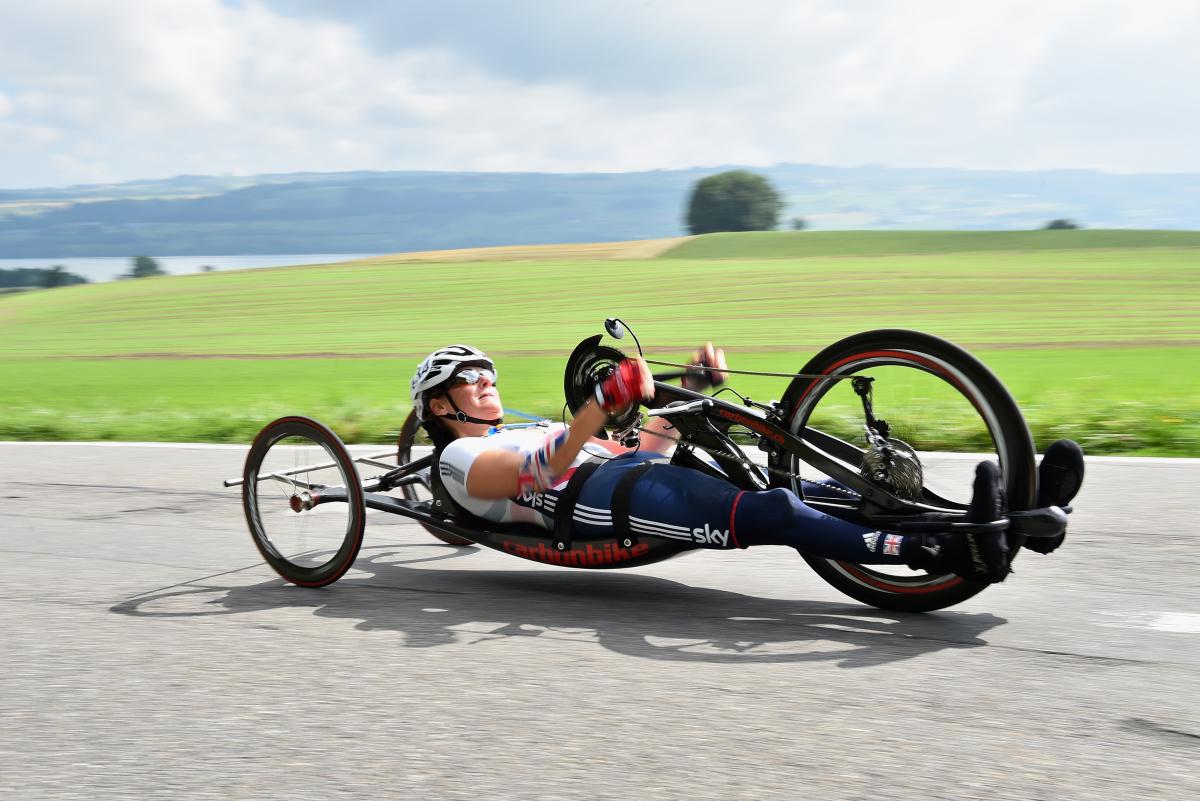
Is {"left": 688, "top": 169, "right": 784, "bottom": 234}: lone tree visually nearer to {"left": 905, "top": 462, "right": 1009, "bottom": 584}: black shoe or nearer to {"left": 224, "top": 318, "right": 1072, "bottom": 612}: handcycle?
{"left": 224, "top": 318, "right": 1072, "bottom": 612}: handcycle

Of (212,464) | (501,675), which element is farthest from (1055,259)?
(501,675)

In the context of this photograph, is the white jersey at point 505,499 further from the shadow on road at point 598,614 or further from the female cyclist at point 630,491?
the shadow on road at point 598,614

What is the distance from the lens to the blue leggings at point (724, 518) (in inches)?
154

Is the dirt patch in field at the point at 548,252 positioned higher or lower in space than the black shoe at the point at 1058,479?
higher

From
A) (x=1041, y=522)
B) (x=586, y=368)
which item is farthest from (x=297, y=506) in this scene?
(x=1041, y=522)

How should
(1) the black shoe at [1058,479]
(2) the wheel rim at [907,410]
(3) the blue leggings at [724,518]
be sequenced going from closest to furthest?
(1) the black shoe at [1058,479], (3) the blue leggings at [724,518], (2) the wheel rim at [907,410]

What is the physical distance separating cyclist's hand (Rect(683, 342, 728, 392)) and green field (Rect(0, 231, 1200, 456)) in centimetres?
441

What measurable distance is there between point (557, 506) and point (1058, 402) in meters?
6.96

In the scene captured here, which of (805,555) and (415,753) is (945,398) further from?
(415,753)

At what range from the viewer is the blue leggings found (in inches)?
154

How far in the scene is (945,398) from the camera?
4715 mm

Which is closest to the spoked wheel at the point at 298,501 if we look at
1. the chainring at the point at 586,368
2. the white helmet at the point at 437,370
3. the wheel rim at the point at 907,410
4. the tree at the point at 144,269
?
the white helmet at the point at 437,370

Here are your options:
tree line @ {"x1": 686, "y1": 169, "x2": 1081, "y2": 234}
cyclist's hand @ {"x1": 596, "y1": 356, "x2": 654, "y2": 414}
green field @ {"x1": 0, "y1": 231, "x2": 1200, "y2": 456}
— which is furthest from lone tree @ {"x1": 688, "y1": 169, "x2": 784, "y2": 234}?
cyclist's hand @ {"x1": 596, "y1": 356, "x2": 654, "y2": 414}

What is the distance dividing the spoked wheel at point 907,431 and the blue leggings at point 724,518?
0.27 meters
